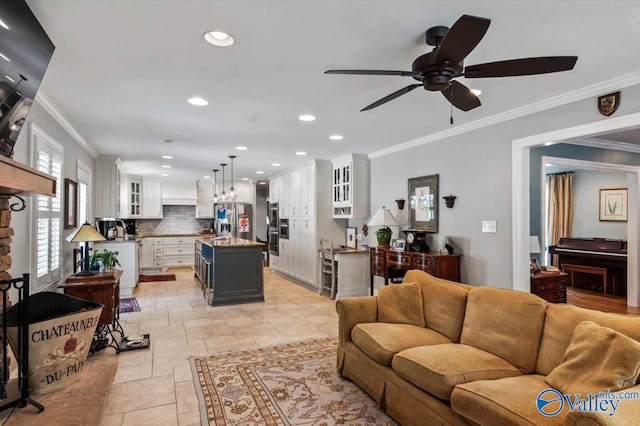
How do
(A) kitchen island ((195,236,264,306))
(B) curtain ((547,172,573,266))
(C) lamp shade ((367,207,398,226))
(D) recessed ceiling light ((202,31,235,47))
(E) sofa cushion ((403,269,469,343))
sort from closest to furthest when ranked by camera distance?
(D) recessed ceiling light ((202,31,235,47)) → (E) sofa cushion ((403,269,469,343)) → (C) lamp shade ((367,207,398,226)) → (A) kitchen island ((195,236,264,306)) → (B) curtain ((547,172,573,266))

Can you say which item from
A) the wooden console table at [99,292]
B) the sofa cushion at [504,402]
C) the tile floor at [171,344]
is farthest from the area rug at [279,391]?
the wooden console table at [99,292]

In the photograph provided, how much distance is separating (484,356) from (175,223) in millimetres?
9461

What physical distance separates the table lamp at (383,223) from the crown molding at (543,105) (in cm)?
104

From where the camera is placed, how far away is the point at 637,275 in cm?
557

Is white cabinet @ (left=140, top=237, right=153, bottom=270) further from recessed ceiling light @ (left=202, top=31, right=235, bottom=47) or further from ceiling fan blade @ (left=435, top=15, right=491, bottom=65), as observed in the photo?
ceiling fan blade @ (left=435, top=15, right=491, bottom=65)

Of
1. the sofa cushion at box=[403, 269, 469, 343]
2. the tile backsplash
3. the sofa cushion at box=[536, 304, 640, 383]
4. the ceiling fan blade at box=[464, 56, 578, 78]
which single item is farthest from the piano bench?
the tile backsplash

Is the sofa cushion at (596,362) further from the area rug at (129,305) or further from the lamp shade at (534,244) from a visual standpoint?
the area rug at (129,305)

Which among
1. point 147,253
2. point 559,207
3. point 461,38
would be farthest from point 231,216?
point 461,38

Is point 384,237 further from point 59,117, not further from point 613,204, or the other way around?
point 613,204

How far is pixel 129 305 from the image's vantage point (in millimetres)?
5613

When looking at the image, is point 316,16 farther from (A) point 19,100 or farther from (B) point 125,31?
(A) point 19,100

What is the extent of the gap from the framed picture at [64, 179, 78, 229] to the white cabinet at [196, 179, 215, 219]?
5292mm

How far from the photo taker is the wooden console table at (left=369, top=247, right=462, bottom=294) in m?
4.25

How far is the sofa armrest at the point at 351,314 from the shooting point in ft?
10.1
